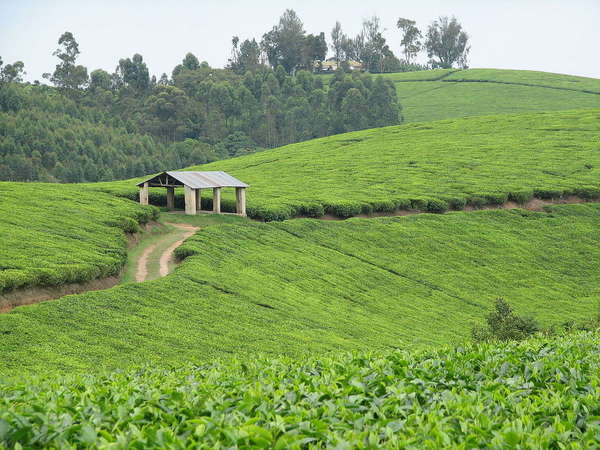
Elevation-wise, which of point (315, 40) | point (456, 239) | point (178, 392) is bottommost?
point (456, 239)

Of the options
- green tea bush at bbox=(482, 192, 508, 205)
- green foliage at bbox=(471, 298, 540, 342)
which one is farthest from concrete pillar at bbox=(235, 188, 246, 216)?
green foliage at bbox=(471, 298, 540, 342)

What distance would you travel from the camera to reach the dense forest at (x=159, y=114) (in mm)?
83562

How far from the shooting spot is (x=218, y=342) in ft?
62.8

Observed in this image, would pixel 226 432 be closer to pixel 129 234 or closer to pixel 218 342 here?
pixel 218 342

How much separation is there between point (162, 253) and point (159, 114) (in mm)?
86009

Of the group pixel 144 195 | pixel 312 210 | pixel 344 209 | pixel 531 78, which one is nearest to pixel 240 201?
pixel 312 210

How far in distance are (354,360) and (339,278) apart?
19.3 meters

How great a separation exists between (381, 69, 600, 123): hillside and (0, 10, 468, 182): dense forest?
9.22 m

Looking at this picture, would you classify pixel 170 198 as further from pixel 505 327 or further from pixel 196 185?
pixel 505 327

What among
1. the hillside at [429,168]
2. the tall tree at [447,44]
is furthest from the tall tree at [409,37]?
the hillside at [429,168]

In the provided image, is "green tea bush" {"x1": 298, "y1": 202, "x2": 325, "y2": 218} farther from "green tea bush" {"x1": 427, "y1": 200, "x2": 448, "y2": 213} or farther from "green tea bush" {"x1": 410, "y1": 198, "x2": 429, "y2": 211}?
"green tea bush" {"x1": 427, "y1": 200, "x2": 448, "y2": 213}

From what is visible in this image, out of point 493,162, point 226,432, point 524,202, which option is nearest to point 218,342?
point 226,432

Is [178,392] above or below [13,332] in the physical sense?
above

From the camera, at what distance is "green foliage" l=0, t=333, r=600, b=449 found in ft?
21.1
